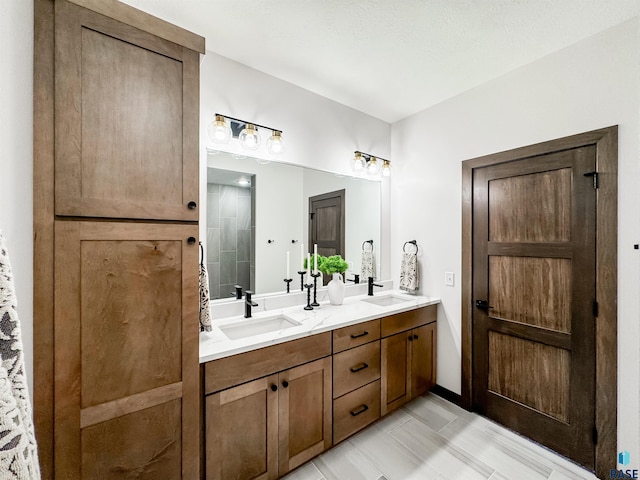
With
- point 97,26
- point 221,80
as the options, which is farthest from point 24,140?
point 221,80

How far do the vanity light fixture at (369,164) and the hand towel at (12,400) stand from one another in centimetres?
244

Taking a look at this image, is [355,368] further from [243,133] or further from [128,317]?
[243,133]

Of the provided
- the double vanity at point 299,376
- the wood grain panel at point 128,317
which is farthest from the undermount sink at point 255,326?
the wood grain panel at point 128,317

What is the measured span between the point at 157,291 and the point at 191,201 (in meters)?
0.41

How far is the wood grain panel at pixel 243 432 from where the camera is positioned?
1.37 meters

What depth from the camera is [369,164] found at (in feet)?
8.94

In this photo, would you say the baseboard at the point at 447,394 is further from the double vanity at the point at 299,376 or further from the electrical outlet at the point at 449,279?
the electrical outlet at the point at 449,279

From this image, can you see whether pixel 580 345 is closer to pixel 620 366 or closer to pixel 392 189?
pixel 620 366

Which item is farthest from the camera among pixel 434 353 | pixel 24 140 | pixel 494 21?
pixel 434 353

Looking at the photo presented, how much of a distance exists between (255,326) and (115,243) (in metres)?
1.05

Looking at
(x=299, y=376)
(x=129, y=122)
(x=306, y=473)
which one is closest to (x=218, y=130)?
(x=129, y=122)

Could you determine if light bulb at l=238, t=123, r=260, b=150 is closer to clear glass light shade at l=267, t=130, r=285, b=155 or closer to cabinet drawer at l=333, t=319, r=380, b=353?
clear glass light shade at l=267, t=130, r=285, b=155

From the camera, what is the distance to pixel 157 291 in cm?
117

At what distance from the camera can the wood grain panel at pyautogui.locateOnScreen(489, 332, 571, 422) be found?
73.0 inches
